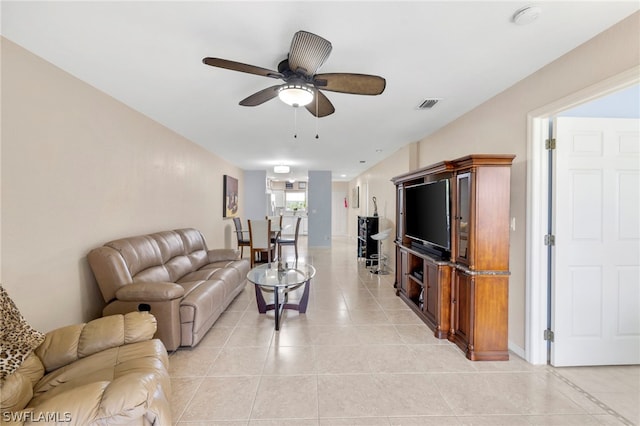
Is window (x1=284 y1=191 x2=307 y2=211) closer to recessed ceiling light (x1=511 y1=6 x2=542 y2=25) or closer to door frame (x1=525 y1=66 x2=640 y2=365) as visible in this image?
door frame (x1=525 y1=66 x2=640 y2=365)

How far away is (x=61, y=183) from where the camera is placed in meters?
2.13

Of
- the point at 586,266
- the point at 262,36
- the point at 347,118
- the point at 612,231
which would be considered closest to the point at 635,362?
the point at 586,266

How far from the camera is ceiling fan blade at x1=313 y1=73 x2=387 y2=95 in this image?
1744 mm

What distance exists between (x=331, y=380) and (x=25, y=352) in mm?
1922

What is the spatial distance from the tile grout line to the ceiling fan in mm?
2701

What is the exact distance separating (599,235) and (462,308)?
128 cm

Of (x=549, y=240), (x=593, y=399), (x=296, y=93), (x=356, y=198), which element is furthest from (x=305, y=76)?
(x=356, y=198)

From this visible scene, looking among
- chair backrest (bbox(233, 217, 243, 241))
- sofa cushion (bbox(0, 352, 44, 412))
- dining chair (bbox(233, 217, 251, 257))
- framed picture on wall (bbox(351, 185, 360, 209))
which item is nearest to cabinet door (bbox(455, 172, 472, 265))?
sofa cushion (bbox(0, 352, 44, 412))

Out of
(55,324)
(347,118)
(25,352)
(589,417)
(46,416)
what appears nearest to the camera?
(46,416)

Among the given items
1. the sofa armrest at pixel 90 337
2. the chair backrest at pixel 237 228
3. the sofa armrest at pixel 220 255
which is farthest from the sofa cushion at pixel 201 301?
the chair backrest at pixel 237 228

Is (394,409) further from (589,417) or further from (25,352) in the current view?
(25,352)

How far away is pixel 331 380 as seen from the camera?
207 centimetres

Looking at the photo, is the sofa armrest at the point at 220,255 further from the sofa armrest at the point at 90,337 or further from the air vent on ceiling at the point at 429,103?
the air vent on ceiling at the point at 429,103

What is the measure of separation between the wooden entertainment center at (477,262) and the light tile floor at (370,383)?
0.64ft
